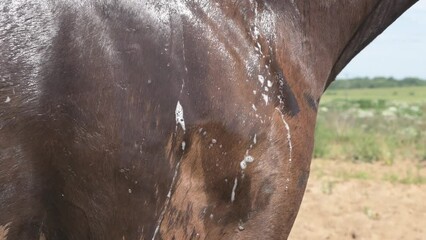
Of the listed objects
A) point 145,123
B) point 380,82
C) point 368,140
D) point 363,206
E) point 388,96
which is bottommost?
point 380,82

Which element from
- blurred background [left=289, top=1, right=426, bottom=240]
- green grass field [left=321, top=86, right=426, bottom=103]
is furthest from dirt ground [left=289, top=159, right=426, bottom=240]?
green grass field [left=321, top=86, right=426, bottom=103]

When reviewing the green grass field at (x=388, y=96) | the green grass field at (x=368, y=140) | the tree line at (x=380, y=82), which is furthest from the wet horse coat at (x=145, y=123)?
the tree line at (x=380, y=82)

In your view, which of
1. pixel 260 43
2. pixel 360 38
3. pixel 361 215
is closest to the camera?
pixel 260 43

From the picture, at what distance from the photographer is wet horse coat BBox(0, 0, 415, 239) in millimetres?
1868

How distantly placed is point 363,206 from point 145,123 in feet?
23.9

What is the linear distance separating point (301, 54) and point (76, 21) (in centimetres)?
83

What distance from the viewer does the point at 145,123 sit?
1.95m

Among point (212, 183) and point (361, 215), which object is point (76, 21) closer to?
point (212, 183)

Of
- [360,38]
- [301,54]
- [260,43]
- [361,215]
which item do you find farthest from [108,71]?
[361,215]

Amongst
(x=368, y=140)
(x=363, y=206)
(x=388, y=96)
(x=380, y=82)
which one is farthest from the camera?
(x=380, y=82)

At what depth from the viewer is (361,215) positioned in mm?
8367

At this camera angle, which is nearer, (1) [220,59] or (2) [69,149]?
(2) [69,149]

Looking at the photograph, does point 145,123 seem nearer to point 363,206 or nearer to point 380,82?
point 363,206

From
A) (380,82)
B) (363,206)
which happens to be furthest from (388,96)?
(363,206)
